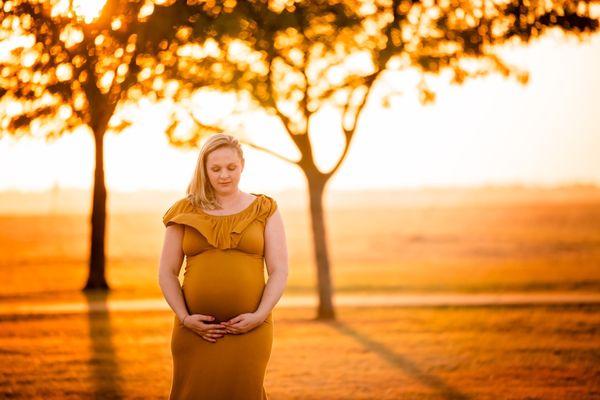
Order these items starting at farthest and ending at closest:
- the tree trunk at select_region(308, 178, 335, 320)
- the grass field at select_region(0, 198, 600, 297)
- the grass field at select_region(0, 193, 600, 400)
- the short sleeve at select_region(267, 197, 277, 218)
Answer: the grass field at select_region(0, 198, 600, 297) → the tree trunk at select_region(308, 178, 335, 320) → the grass field at select_region(0, 193, 600, 400) → the short sleeve at select_region(267, 197, 277, 218)

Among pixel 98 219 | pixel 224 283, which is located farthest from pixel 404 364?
pixel 98 219

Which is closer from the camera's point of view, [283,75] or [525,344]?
[525,344]

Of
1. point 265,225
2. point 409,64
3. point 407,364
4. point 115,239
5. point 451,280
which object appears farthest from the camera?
point 115,239

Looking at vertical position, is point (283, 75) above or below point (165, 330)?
above

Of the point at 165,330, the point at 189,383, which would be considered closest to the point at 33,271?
the point at 165,330

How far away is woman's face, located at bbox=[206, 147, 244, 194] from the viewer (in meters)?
4.89

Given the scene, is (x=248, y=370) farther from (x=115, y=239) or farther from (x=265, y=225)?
(x=115, y=239)

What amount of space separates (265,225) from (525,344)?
8821 mm

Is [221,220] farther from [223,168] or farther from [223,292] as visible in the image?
[223,292]

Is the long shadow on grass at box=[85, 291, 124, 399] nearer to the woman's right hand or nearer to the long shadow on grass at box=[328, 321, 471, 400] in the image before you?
the long shadow on grass at box=[328, 321, 471, 400]

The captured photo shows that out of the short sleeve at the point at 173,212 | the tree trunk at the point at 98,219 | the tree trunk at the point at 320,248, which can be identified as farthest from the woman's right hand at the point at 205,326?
the tree trunk at the point at 98,219

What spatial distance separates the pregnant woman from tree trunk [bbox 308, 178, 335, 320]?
1153cm

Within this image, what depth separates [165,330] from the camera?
49.8 feet

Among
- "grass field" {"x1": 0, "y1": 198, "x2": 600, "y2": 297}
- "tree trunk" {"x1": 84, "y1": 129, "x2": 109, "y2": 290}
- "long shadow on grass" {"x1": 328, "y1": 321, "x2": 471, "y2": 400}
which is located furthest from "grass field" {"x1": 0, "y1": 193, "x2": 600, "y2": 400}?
"tree trunk" {"x1": 84, "y1": 129, "x2": 109, "y2": 290}
